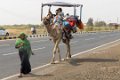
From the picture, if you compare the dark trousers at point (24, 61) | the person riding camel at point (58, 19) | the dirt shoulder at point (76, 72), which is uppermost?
the person riding camel at point (58, 19)

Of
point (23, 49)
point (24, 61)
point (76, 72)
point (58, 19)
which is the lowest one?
point (76, 72)

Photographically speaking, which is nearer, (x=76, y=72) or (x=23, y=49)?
(x=23, y=49)

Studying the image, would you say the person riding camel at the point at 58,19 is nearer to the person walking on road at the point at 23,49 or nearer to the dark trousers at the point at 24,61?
the person walking on road at the point at 23,49

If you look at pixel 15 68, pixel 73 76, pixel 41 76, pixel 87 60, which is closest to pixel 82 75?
pixel 73 76

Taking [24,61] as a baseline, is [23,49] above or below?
above

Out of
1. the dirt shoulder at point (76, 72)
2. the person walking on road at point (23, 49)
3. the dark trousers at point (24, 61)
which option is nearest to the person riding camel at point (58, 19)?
the dirt shoulder at point (76, 72)

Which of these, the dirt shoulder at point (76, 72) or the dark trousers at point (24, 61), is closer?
the dirt shoulder at point (76, 72)

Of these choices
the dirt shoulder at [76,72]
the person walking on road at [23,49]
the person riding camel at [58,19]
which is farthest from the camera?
the person riding camel at [58,19]

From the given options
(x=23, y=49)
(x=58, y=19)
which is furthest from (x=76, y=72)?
(x=58, y=19)

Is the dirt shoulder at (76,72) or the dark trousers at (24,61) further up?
the dark trousers at (24,61)

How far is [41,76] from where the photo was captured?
13688 millimetres

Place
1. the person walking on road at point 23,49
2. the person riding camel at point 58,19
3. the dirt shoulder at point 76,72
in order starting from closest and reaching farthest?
1. the dirt shoulder at point 76,72
2. the person walking on road at point 23,49
3. the person riding camel at point 58,19

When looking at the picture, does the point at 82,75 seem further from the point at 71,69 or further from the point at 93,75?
the point at 71,69

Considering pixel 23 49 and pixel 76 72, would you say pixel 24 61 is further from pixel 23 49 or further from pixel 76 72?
pixel 76 72
